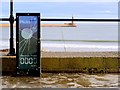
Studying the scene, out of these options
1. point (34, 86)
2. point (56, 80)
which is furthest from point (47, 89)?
point (56, 80)

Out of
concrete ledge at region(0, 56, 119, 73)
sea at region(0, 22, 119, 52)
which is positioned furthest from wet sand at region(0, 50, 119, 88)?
sea at region(0, 22, 119, 52)

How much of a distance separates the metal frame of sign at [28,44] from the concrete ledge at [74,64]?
41cm

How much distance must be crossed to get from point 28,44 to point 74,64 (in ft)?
3.72

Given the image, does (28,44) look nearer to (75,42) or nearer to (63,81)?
(63,81)

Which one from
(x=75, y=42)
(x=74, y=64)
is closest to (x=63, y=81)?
(x=74, y=64)

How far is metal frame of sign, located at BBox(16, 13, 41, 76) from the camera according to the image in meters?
7.89

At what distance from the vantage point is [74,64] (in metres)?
8.41

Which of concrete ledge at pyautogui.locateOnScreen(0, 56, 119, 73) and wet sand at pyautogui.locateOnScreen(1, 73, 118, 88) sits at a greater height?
concrete ledge at pyautogui.locateOnScreen(0, 56, 119, 73)

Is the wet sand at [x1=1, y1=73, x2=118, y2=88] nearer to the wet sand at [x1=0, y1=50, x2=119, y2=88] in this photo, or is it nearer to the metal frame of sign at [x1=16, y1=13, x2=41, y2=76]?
the wet sand at [x1=0, y1=50, x2=119, y2=88]

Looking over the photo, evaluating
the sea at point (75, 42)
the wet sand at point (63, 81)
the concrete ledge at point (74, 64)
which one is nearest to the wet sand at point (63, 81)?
the wet sand at point (63, 81)

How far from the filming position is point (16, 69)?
7.93 meters

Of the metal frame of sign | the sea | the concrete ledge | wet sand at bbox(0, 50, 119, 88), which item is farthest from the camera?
the sea

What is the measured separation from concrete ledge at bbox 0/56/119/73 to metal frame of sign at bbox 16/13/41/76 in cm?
41

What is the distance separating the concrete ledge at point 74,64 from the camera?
827 cm
